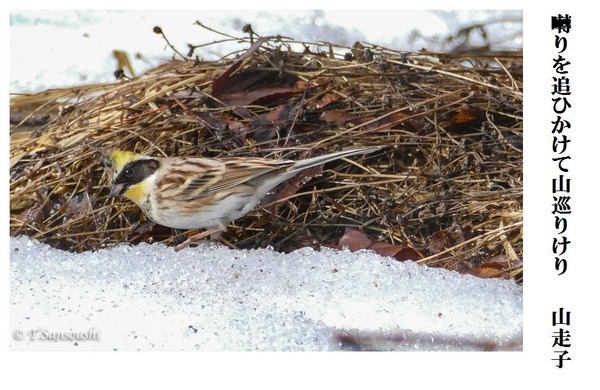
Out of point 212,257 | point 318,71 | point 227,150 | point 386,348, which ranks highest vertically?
point 318,71

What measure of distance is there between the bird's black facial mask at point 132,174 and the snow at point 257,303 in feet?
1.11

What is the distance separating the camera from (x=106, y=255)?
4.67m

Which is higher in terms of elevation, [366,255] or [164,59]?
[164,59]

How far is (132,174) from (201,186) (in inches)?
14.5

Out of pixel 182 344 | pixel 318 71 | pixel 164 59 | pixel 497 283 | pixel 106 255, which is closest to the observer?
pixel 182 344

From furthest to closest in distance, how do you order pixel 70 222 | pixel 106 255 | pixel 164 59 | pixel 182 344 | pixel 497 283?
pixel 164 59, pixel 70 222, pixel 106 255, pixel 497 283, pixel 182 344

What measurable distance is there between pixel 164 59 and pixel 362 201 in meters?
1.77

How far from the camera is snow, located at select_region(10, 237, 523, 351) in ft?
13.2

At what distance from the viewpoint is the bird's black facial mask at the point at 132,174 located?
4695mm

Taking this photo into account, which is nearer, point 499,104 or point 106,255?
point 106,255

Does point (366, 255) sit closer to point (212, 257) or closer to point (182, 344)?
point (212, 257)

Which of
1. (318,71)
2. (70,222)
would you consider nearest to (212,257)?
(70,222)
